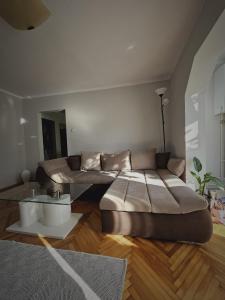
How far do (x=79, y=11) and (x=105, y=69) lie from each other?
1.29m

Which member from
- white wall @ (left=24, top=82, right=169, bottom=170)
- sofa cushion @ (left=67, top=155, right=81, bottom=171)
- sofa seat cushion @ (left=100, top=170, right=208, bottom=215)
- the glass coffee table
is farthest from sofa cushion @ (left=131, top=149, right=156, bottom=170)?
the glass coffee table

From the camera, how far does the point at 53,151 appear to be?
5684mm

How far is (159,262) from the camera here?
3.92ft

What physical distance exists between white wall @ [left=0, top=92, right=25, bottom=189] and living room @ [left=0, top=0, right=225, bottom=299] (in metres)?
0.05

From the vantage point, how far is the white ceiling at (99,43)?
1483mm

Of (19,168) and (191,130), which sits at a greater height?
(191,130)

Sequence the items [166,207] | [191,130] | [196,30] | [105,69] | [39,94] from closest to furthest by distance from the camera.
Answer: [166,207]
[196,30]
[191,130]
[105,69]
[39,94]

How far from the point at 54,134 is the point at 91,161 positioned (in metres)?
3.26

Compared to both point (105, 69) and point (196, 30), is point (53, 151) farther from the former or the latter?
point (196, 30)

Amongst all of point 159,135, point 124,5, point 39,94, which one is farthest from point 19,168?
point 124,5

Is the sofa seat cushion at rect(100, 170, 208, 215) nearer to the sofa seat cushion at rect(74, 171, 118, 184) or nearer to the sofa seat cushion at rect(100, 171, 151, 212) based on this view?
the sofa seat cushion at rect(100, 171, 151, 212)

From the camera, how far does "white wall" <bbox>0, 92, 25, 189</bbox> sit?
11.7 feet

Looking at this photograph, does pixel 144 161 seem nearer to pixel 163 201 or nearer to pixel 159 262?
pixel 163 201

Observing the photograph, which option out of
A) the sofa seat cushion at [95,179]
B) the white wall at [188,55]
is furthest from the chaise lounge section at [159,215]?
the white wall at [188,55]
